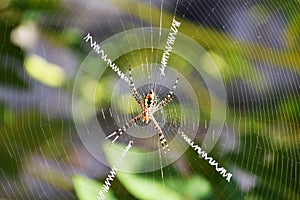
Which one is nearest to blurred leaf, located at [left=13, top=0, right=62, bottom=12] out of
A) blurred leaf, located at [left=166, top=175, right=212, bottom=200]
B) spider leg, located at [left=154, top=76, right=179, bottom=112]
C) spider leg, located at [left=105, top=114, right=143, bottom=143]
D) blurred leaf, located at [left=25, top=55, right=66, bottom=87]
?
blurred leaf, located at [left=25, top=55, right=66, bottom=87]

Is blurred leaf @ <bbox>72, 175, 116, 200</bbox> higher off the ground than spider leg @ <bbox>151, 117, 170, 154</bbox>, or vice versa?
spider leg @ <bbox>151, 117, 170, 154</bbox>

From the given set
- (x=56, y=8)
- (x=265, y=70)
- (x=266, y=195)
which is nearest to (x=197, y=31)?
(x=265, y=70)

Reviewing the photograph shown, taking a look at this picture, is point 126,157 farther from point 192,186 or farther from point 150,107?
point 150,107

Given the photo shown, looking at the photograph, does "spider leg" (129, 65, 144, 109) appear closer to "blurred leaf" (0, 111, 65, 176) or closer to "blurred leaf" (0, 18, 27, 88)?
"blurred leaf" (0, 111, 65, 176)

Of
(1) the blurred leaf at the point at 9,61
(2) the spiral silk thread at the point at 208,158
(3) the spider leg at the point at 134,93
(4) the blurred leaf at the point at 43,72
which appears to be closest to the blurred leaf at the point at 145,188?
(2) the spiral silk thread at the point at 208,158

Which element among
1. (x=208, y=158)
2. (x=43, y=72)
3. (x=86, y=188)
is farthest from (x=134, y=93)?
(x=86, y=188)

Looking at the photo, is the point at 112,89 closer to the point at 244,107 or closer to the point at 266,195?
the point at 244,107
